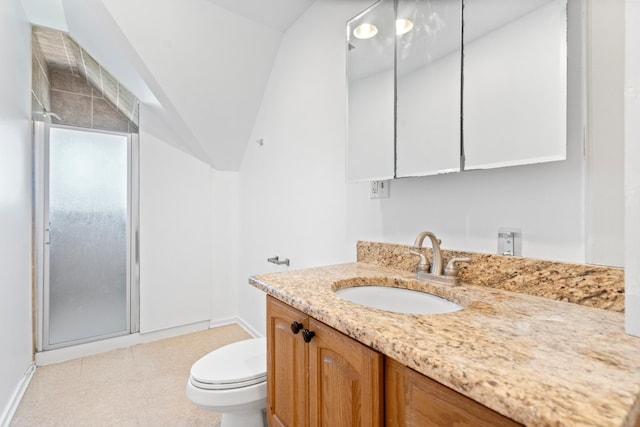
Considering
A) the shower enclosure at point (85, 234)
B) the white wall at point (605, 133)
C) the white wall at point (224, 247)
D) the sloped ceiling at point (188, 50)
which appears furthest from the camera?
the white wall at point (224, 247)

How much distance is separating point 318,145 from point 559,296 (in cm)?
143

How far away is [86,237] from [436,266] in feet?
9.43

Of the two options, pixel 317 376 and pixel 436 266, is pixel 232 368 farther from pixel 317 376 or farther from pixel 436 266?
pixel 436 266

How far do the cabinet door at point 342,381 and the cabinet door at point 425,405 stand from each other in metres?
0.03

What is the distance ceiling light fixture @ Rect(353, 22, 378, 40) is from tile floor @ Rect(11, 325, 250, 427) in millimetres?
2247

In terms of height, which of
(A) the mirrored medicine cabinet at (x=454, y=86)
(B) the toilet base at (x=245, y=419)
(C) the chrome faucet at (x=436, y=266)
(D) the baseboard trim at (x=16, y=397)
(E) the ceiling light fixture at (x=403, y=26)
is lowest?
(D) the baseboard trim at (x=16, y=397)

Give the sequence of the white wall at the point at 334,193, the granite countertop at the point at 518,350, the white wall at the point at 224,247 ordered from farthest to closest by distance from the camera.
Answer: the white wall at the point at 224,247
the white wall at the point at 334,193
the granite countertop at the point at 518,350

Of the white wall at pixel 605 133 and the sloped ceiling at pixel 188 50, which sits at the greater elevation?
the sloped ceiling at pixel 188 50

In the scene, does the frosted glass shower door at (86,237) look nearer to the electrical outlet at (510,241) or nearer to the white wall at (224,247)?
the white wall at (224,247)

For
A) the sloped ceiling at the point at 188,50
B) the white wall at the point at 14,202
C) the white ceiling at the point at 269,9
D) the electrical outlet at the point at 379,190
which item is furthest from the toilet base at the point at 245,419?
the white ceiling at the point at 269,9

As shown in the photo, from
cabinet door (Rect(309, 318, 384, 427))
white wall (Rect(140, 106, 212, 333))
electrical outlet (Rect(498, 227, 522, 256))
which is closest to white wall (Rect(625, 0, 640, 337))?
electrical outlet (Rect(498, 227, 522, 256))

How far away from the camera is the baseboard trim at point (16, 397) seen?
5.44 feet

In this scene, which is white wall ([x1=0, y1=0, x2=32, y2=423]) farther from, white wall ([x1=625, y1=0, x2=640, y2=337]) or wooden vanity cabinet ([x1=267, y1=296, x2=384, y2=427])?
white wall ([x1=625, y1=0, x2=640, y2=337])

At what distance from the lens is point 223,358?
1.51 metres
